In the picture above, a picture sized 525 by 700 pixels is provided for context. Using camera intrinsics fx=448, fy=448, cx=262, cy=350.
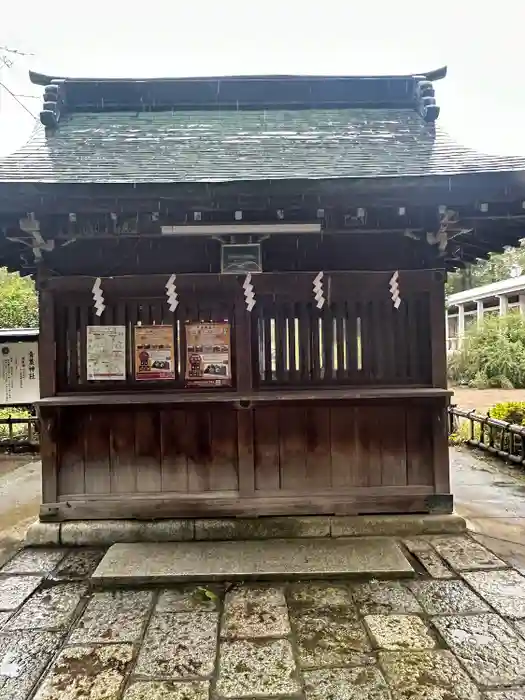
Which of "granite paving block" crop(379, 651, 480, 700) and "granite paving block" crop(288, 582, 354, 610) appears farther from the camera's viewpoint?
"granite paving block" crop(288, 582, 354, 610)

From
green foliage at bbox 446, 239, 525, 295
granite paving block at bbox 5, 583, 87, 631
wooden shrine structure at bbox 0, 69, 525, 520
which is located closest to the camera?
granite paving block at bbox 5, 583, 87, 631

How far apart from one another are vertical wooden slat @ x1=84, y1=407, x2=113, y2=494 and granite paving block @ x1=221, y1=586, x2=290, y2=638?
172cm

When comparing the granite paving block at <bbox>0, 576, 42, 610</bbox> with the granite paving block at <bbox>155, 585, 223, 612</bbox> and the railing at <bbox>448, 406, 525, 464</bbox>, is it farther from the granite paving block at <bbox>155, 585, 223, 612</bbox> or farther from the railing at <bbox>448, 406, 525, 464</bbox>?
the railing at <bbox>448, 406, 525, 464</bbox>

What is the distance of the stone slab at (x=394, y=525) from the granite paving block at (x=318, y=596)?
82 centimetres

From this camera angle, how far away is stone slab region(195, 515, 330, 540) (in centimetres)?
400

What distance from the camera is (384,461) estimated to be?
13.9 ft

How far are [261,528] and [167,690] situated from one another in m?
1.86

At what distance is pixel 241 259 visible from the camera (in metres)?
3.96

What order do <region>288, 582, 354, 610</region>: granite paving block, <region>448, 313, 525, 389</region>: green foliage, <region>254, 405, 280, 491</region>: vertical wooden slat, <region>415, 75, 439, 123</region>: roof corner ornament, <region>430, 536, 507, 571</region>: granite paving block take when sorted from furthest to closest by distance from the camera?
<region>448, 313, 525, 389</region>: green foliage
<region>415, 75, 439, 123</region>: roof corner ornament
<region>254, 405, 280, 491</region>: vertical wooden slat
<region>430, 536, 507, 571</region>: granite paving block
<region>288, 582, 354, 610</region>: granite paving block

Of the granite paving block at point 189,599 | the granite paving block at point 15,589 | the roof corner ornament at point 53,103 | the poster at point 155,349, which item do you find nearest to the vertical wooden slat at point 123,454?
the poster at point 155,349

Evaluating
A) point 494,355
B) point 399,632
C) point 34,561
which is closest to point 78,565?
point 34,561

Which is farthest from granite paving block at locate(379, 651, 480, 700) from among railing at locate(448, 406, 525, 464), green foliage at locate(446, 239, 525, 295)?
green foliage at locate(446, 239, 525, 295)

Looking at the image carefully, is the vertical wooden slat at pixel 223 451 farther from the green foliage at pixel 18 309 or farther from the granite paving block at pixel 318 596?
the green foliage at pixel 18 309

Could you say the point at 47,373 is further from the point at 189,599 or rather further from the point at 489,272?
the point at 489,272
